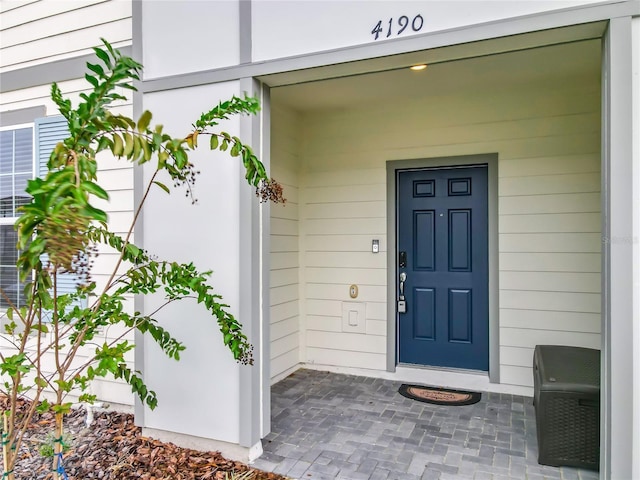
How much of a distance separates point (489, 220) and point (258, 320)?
241cm

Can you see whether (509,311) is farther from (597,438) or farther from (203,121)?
(203,121)

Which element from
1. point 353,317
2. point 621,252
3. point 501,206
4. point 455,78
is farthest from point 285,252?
point 621,252

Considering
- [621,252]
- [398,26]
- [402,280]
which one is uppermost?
[398,26]

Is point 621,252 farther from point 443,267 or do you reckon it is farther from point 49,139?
point 49,139

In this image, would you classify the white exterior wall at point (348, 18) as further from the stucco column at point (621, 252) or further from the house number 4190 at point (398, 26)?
the stucco column at point (621, 252)

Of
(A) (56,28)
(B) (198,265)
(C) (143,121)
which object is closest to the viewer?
(C) (143,121)

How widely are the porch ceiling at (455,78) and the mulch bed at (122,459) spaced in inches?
99.0

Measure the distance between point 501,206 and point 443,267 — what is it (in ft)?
2.56

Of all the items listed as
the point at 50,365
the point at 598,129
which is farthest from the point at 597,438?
the point at 50,365

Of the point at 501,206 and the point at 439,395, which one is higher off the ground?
the point at 501,206

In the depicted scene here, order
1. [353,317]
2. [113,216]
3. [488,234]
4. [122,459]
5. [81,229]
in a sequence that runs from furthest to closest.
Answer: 1. [353,317]
2. [488,234]
3. [113,216]
4. [122,459]
5. [81,229]

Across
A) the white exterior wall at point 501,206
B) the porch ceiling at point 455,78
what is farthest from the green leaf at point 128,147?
the white exterior wall at point 501,206

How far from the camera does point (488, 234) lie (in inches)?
156

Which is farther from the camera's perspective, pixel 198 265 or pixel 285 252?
pixel 285 252
